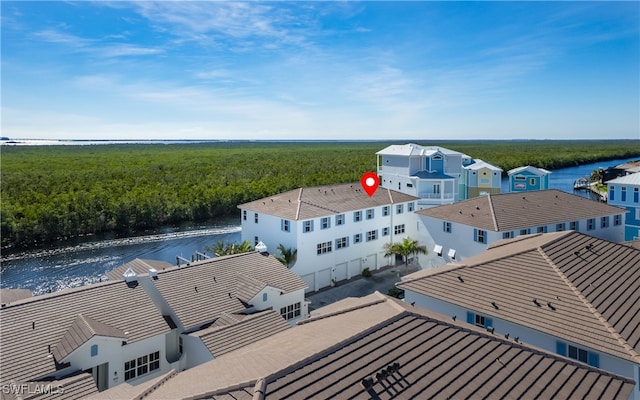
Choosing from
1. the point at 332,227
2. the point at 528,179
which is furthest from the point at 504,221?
the point at 528,179

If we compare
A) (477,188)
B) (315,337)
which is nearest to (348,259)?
(315,337)

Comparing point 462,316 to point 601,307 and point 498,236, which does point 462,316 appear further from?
point 498,236

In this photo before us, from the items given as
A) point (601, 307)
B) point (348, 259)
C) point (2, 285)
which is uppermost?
point (601, 307)

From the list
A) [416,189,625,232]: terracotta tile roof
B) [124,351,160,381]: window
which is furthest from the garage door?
[124,351,160,381]: window

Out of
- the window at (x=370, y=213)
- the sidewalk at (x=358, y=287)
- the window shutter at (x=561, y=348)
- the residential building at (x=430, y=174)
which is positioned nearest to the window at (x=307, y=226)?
the sidewalk at (x=358, y=287)

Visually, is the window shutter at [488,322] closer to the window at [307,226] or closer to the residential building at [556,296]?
the residential building at [556,296]

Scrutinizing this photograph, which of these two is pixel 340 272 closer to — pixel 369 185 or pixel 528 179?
pixel 369 185
